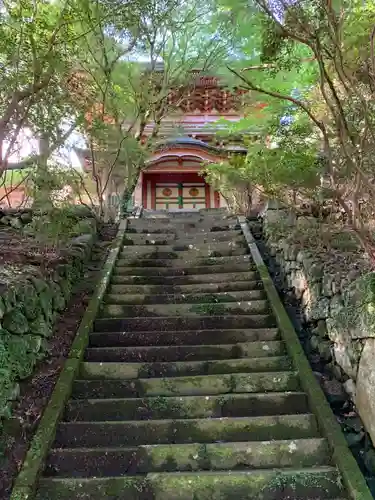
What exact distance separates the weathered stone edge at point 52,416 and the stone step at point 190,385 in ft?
0.54

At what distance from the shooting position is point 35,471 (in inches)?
131

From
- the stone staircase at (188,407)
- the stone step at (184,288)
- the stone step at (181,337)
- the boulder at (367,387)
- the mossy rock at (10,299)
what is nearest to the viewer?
the stone staircase at (188,407)

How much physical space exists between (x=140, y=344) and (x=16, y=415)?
5.12 feet

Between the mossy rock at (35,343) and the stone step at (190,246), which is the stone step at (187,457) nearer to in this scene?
the mossy rock at (35,343)

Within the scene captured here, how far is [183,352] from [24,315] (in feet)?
5.42

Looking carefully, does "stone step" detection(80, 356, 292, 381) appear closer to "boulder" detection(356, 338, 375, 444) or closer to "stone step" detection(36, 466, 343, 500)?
"boulder" detection(356, 338, 375, 444)

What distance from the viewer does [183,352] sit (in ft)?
→ 15.7

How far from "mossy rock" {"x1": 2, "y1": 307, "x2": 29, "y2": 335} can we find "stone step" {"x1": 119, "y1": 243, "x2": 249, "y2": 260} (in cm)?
301

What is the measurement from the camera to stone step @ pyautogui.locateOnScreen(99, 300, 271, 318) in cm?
555

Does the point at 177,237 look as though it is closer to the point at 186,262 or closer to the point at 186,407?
the point at 186,262

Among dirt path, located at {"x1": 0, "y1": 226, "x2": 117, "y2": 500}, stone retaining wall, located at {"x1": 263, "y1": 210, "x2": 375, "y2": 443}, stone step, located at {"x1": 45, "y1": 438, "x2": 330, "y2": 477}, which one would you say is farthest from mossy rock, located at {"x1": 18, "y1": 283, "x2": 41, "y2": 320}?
stone retaining wall, located at {"x1": 263, "y1": 210, "x2": 375, "y2": 443}

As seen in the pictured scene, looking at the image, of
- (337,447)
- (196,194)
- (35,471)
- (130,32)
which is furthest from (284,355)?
(196,194)

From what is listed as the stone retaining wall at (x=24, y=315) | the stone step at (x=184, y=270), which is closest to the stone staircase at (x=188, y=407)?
the stone step at (x=184, y=270)

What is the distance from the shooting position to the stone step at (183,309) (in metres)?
5.55
